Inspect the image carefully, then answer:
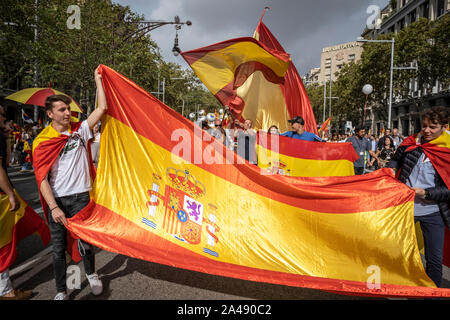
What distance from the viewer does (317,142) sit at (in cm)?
566

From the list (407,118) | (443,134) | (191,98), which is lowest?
(443,134)

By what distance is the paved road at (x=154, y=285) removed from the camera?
321cm

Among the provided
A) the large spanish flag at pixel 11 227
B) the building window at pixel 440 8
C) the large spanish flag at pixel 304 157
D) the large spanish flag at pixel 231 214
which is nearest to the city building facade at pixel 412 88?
the building window at pixel 440 8

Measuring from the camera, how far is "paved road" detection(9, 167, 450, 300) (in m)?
3.21

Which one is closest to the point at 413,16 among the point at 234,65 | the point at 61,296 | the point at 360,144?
the point at 360,144

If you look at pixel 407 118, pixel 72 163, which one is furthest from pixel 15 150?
pixel 407 118

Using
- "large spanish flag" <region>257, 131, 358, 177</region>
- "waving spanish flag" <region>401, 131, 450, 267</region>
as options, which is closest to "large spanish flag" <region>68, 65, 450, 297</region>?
"waving spanish flag" <region>401, 131, 450, 267</region>

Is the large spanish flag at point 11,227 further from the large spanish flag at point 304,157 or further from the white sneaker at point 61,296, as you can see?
the large spanish flag at point 304,157

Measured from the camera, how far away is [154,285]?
342 centimetres

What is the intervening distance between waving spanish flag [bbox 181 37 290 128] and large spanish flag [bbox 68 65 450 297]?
255 centimetres

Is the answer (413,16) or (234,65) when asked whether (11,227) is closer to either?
(234,65)

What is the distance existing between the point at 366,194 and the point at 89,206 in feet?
8.98

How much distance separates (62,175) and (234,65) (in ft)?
13.4

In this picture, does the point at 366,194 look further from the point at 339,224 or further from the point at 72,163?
the point at 72,163
